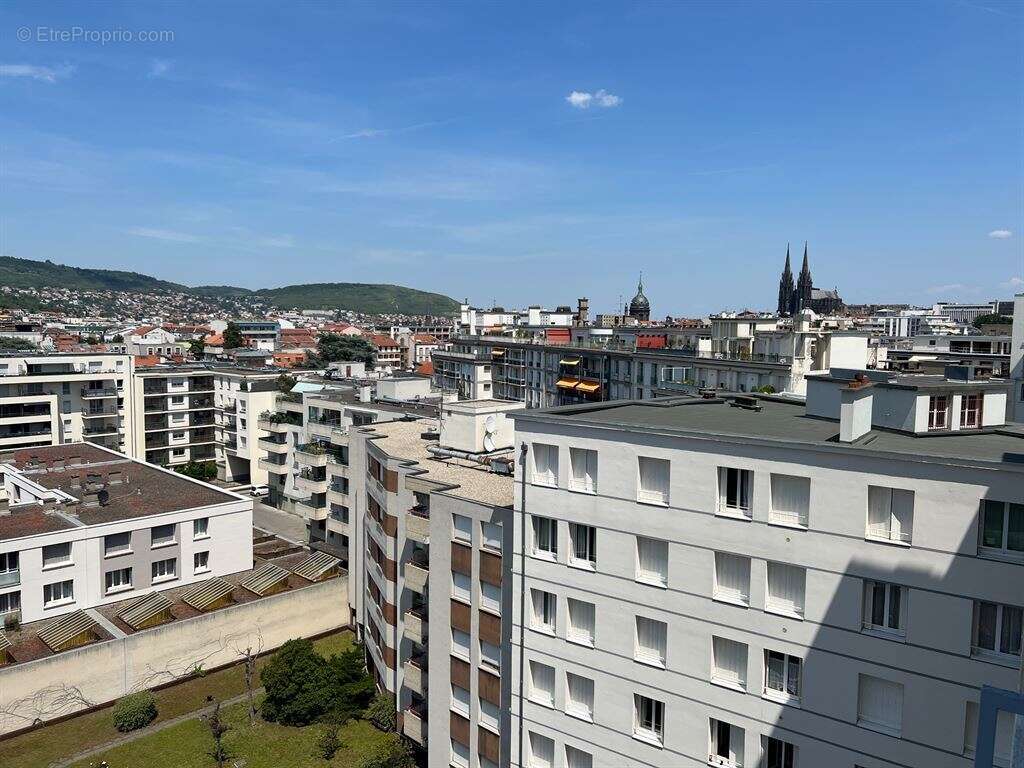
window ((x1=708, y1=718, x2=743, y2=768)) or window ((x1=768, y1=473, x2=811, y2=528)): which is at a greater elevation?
window ((x1=768, y1=473, x2=811, y2=528))

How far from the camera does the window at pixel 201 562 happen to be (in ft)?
155

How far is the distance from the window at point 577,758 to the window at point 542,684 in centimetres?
155

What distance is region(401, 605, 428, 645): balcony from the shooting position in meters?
31.5

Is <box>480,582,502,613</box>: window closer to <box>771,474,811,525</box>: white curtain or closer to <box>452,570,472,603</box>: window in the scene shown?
<box>452,570,472,603</box>: window

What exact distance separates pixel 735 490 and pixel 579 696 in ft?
29.0

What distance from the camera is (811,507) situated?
63.2 feet

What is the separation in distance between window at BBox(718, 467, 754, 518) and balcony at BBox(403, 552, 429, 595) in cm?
1472

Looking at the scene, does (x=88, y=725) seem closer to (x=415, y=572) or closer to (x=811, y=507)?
(x=415, y=572)

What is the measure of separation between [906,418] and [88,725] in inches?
1549

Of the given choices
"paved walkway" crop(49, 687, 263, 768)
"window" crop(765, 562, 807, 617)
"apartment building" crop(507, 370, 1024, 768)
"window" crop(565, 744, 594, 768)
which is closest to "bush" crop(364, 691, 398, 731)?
"paved walkway" crop(49, 687, 263, 768)

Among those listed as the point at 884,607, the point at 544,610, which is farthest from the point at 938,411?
the point at 544,610

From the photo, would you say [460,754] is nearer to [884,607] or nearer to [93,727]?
[884,607]

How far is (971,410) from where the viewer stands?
23.5 metres

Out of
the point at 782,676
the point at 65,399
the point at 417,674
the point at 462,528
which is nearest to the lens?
the point at 782,676
